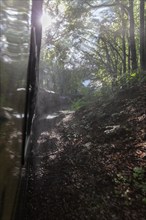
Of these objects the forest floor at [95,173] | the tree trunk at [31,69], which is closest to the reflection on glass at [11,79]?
the tree trunk at [31,69]

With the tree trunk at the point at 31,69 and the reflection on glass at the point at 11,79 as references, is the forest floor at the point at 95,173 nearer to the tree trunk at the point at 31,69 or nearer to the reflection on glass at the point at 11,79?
the tree trunk at the point at 31,69

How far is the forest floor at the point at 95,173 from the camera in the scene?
3.75 m

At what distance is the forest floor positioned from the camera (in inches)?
148

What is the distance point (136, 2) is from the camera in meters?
16.6

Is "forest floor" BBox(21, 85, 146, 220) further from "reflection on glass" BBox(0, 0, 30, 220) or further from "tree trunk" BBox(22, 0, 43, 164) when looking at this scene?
"reflection on glass" BBox(0, 0, 30, 220)

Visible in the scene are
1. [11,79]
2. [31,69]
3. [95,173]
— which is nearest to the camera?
[11,79]

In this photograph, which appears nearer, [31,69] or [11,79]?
[11,79]

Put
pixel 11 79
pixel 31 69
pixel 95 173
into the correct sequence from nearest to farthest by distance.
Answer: pixel 11 79 → pixel 31 69 → pixel 95 173

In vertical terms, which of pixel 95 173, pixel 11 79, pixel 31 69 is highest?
pixel 31 69

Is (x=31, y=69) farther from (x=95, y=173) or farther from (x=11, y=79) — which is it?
(x=95, y=173)

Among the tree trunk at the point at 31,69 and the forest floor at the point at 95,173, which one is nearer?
the tree trunk at the point at 31,69

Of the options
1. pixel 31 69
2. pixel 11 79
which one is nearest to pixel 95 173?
pixel 31 69

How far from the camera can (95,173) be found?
4672mm

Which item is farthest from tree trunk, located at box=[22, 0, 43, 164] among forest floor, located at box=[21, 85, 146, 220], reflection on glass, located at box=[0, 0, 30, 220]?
forest floor, located at box=[21, 85, 146, 220]
